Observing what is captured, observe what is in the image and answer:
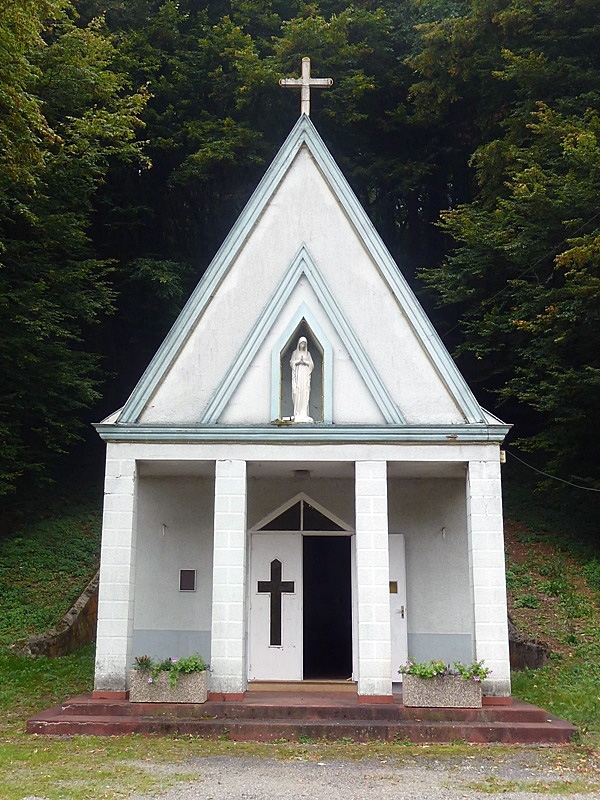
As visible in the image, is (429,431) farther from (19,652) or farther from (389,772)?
(19,652)

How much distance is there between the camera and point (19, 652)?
39.5 ft

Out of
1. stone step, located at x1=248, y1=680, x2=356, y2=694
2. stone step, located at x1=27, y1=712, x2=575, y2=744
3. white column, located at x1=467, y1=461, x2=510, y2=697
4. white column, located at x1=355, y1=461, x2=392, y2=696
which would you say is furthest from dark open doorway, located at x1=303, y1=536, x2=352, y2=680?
stone step, located at x1=27, y1=712, x2=575, y2=744

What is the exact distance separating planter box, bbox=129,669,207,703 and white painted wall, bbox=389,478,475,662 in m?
3.52

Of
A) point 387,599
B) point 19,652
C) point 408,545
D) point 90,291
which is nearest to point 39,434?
point 90,291

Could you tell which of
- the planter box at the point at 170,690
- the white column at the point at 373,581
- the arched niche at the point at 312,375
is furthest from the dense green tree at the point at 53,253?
the white column at the point at 373,581

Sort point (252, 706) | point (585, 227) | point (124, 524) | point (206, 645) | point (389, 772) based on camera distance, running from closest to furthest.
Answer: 1. point (389, 772)
2. point (252, 706)
3. point (124, 524)
4. point (206, 645)
5. point (585, 227)

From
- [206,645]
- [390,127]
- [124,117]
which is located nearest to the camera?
[206,645]

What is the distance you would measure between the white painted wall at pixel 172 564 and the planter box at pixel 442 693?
11.0 ft

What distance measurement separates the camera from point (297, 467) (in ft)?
35.0

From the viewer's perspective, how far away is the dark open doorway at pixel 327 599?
12742mm

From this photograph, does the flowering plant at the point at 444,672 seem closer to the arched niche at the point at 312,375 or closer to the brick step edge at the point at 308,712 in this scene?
the brick step edge at the point at 308,712

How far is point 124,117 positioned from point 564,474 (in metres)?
12.6

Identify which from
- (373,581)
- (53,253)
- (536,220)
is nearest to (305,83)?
(373,581)

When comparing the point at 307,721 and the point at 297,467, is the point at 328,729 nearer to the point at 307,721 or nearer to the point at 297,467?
the point at 307,721
